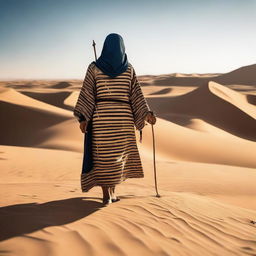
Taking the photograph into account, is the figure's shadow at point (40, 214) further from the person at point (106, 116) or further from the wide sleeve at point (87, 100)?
the wide sleeve at point (87, 100)

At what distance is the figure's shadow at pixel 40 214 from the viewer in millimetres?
2910

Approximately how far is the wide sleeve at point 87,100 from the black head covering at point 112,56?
0.56 ft

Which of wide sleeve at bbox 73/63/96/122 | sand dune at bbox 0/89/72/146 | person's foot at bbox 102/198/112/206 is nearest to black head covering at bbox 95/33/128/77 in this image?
wide sleeve at bbox 73/63/96/122

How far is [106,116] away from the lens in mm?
3994

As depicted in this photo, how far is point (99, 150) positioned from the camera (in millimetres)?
3990

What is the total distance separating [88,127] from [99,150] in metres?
0.33

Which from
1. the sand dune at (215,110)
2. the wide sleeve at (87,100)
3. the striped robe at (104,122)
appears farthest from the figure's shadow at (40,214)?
the sand dune at (215,110)

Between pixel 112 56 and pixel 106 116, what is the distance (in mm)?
745

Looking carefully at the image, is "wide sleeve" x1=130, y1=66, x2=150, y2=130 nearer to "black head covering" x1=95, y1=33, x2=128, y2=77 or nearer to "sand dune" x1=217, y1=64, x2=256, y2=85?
"black head covering" x1=95, y1=33, x2=128, y2=77

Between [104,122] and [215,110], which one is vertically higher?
[215,110]

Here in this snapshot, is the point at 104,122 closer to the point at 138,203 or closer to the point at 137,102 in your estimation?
the point at 137,102

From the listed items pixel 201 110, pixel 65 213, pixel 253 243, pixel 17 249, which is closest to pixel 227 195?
pixel 253 243

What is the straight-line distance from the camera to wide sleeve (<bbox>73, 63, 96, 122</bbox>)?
155 inches

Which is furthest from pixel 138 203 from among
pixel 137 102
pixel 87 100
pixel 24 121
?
pixel 24 121
